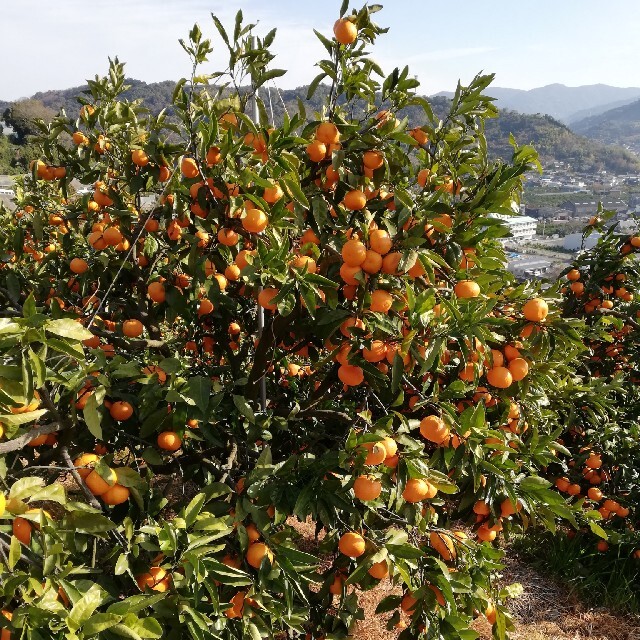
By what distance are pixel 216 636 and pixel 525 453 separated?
121 centimetres

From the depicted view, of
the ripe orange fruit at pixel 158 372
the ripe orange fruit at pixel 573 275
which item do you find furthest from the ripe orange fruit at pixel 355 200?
the ripe orange fruit at pixel 573 275

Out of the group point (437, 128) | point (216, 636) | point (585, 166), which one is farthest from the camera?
point (585, 166)

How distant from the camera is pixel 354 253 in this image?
151 centimetres

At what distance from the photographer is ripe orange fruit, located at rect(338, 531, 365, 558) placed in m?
1.60

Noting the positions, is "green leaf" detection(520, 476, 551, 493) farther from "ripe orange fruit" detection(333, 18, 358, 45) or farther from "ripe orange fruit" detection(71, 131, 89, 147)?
"ripe orange fruit" detection(71, 131, 89, 147)

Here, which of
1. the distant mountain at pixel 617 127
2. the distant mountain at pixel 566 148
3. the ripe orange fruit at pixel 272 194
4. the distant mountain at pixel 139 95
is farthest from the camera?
the distant mountain at pixel 617 127

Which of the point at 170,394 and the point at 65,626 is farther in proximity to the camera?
the point at 170,394

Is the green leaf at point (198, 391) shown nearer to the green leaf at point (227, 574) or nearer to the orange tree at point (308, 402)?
the orange tree at point (308, 402)

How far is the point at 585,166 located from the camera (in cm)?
7425

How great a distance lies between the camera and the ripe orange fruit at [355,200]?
1712 mm

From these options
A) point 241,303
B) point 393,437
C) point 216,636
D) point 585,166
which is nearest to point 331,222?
point 393,437

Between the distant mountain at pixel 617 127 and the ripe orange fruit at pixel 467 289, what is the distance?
4945 inches

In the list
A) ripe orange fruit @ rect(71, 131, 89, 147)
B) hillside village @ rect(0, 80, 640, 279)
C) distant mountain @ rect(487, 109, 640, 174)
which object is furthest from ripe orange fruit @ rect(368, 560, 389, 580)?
distant mountain @ rect(487, 109, 640, 174)

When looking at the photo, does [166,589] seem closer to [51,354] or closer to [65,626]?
[65,626]
